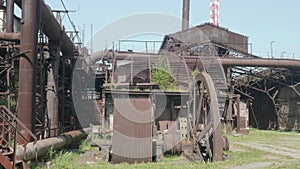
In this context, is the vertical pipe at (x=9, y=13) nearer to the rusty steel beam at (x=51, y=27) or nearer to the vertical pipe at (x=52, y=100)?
the rusty steel beam at (x=51, y=27)

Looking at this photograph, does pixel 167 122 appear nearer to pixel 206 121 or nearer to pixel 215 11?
pixel 206 121

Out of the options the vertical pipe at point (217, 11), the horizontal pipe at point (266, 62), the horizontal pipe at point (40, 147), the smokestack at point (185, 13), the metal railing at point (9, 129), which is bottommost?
the horizontal pipe at point (40, 147)

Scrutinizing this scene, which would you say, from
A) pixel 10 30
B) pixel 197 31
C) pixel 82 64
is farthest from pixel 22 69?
pixel 197 31

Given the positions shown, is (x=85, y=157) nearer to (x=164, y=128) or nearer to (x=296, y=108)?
(x=164, y=128)

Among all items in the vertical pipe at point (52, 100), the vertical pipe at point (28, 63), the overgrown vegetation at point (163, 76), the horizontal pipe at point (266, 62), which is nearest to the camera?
the vertical pipe at point (28, 63)

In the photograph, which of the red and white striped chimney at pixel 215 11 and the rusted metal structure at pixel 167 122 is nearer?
the rusted metal structure at pixel 167 122

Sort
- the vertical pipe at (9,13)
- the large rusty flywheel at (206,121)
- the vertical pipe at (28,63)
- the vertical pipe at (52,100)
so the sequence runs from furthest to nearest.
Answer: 1. the vertical pipe at (52,100)
2. the vertical pipe at (9,13)
3. the vertical pipe at (28,63)
4. the large rusty flywheel at (206,121)

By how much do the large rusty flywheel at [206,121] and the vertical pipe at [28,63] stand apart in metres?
5.79

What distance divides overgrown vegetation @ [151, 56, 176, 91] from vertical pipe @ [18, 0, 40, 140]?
25.5ft

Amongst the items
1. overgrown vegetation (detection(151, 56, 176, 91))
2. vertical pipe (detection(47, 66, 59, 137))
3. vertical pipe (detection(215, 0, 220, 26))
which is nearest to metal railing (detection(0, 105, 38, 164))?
vertical pipe (detection(47, 66, 59, 137))

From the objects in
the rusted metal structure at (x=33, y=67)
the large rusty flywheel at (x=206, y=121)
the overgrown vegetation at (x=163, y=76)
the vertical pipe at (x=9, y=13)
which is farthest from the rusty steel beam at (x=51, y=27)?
the large rusty flywheel at (x=206, y=121)

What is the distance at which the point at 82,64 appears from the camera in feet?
70.8

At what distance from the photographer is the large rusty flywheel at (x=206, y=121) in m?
10.8

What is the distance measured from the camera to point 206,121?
493 inches
